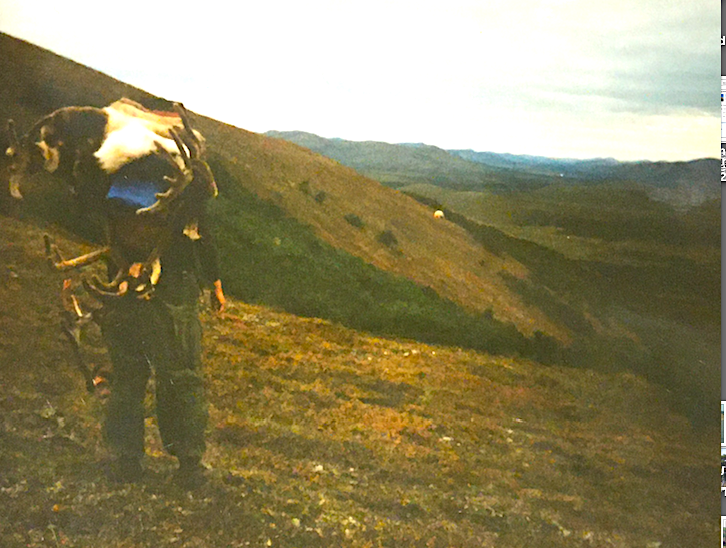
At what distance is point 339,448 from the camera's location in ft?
10.8

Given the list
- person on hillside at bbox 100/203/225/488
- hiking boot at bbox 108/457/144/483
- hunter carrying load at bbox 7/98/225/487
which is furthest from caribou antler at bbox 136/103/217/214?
hiking boot at bbox 108/457/144/483

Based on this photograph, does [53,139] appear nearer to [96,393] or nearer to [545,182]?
[96,393]

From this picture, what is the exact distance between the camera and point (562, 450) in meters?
3.36

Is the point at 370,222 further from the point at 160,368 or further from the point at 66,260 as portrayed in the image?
the point at 66,260

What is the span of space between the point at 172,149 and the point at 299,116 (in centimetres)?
78

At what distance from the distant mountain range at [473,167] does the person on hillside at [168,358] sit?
0.90 metres

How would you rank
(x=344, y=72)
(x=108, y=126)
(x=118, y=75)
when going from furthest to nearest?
1. (x=344, y=72)
2. (x=118, y=75)
3. (x=108, y=126)

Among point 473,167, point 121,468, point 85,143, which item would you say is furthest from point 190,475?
point 473,167

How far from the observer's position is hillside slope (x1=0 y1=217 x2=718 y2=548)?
3230mm

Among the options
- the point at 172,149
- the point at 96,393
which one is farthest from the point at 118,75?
the point at 96,393

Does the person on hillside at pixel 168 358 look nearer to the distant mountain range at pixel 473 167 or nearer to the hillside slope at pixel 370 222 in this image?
the hillside slope at pixel 370 222

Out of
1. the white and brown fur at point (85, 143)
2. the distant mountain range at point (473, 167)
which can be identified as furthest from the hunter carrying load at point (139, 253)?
the distant mountain range at point (473, 167)

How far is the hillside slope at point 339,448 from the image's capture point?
127 inches

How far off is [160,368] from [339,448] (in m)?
1.03
